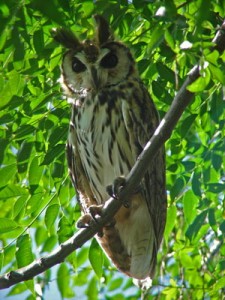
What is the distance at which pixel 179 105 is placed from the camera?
2623 mm

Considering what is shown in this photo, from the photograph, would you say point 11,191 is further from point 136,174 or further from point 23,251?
point 136,174

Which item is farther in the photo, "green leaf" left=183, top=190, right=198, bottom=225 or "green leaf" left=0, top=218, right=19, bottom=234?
"green leaf" left=183, top=190, right=198, bottom=225

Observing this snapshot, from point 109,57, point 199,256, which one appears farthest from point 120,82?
point 199,256

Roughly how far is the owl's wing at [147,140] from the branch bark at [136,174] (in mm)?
650

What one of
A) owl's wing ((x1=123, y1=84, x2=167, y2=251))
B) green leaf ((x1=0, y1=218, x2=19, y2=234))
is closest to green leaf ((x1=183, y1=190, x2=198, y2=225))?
owl's wing ((x1=123, y1=84, x2=167, y2=251))

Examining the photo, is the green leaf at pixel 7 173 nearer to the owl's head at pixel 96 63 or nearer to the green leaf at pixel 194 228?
the owl's head at pixel 96 63

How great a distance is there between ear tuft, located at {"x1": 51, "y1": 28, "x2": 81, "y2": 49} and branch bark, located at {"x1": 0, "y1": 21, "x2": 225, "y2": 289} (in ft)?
3.25

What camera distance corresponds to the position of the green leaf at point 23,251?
339 cm

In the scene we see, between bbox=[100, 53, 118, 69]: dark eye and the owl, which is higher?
bbox=[100, 53, 118, 69]: dark eye

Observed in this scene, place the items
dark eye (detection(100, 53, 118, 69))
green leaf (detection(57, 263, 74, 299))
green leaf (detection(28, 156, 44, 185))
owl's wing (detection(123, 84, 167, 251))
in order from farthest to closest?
green leaf (detection(57, 263, 74, 299))
dark eye (detection(100, 53, 118, 69))
owl's wing (detection(123, 84, 167, 251))
green leaf (detection(28, 156, 44, 185))

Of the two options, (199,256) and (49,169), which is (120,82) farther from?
(199,256)

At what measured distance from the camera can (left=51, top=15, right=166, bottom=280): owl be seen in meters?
3.75

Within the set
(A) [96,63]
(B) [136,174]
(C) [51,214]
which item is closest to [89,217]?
(C) [51,214]

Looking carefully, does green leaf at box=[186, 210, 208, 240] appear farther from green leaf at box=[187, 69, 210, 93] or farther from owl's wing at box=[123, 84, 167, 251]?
green leaf at box=[187, 69, 210, 93]
